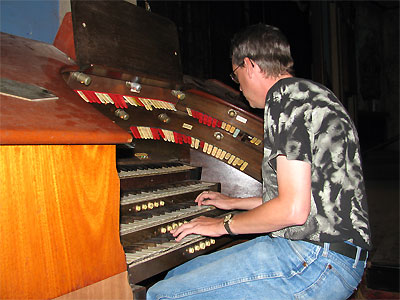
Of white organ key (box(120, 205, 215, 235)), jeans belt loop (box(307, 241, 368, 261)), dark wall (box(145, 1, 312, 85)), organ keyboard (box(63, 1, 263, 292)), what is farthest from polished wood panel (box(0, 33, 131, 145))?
dark wall (box(145, 1, 312, 85))

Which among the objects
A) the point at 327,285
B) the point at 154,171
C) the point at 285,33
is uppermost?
the point at 285,33

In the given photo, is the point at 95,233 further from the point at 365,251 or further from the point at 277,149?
the point at 365,251

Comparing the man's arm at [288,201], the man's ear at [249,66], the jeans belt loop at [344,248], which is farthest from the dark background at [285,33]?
the jeans belt loop at [344,248]

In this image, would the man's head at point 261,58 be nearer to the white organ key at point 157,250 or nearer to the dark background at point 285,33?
the white organ key at point 157,250

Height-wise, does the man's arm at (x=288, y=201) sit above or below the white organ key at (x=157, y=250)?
above

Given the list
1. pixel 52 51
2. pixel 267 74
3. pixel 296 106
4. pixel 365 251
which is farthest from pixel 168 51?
pixel 365 251

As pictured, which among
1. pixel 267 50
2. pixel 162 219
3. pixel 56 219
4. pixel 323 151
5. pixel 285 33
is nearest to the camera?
pixel 56 219

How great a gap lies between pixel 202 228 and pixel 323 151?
2.18ft

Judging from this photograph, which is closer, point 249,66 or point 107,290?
point 107,290

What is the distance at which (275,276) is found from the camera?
139 centimetres

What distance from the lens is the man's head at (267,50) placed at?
1.61m

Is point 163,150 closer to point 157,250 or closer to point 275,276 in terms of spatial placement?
point 157,250

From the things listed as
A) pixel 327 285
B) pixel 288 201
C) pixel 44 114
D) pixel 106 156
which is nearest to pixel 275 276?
pixel 327 285

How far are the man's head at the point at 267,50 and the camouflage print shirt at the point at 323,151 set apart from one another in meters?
0.21
